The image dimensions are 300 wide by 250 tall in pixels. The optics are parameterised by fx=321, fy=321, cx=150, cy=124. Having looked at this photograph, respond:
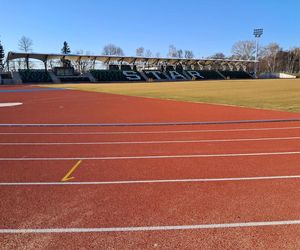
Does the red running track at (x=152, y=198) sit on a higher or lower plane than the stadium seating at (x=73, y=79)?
higher

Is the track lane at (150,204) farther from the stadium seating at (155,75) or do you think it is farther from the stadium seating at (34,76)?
the stadium seating at (155,75)

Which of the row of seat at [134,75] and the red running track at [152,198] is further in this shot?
the row of seat at [134,75]

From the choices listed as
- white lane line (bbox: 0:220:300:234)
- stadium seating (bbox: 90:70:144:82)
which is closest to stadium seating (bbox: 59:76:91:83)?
stadium seating (bbox: 90:70:144:82)

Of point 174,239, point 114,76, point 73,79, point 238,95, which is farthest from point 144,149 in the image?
point 114,76

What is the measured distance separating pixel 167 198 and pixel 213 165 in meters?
1.96

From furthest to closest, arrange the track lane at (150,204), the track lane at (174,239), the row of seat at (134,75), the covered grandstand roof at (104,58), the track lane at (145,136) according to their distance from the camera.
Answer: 1. the row of seat at (134,75)
2. the covered grandstand roof at (104,58)
3. the track lane at (145,136)
4. the track lane at (150,204)
5. the track lane at (174,239)

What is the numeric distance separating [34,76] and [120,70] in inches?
845

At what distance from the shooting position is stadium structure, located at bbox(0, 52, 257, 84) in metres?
69.5

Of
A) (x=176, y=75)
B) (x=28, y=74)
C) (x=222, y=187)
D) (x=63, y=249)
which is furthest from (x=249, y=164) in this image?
(x=176, y=75)

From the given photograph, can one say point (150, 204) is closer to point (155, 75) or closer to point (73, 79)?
point (73, 79)

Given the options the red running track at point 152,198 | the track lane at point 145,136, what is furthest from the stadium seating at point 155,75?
the red running track at point 152,198

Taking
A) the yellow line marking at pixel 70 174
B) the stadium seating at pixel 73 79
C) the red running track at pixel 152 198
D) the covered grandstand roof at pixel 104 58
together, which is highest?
the covered grandstand roof at pixel 104 58

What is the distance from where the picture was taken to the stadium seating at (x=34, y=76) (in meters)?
68.2

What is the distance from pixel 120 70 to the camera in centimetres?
8138
